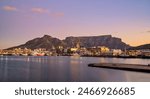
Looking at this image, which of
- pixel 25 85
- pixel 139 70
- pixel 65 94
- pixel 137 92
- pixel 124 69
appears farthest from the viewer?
pixel 124 69

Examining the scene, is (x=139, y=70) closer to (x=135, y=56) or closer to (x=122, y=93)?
(x=122, y=93)

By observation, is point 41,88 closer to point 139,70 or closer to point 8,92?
point 8,92

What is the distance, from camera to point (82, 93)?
20.7 ft

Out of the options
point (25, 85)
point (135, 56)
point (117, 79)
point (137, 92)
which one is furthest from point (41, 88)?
point (135, 56)

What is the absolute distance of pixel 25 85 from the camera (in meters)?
7.17

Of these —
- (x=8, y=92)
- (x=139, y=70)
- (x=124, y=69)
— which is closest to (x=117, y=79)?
(x=139, y=70)

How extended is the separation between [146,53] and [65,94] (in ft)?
207

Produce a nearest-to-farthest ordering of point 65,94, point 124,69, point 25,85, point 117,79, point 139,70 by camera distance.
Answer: point 65,94 → point 25,85 → point 117,79 → point 139,70 → point 124,69

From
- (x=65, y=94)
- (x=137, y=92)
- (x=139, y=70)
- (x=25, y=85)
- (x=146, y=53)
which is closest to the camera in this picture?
(x=65, y=94)

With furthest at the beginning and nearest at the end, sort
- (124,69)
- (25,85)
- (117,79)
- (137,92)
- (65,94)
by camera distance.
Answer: (124,69), (117,79), (25,85), (137,92), (65,94)

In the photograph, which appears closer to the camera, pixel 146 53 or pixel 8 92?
pixel 8 92

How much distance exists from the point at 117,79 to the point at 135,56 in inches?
2094

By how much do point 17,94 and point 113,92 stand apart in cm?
231

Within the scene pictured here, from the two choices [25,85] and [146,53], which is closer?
[25,85]
